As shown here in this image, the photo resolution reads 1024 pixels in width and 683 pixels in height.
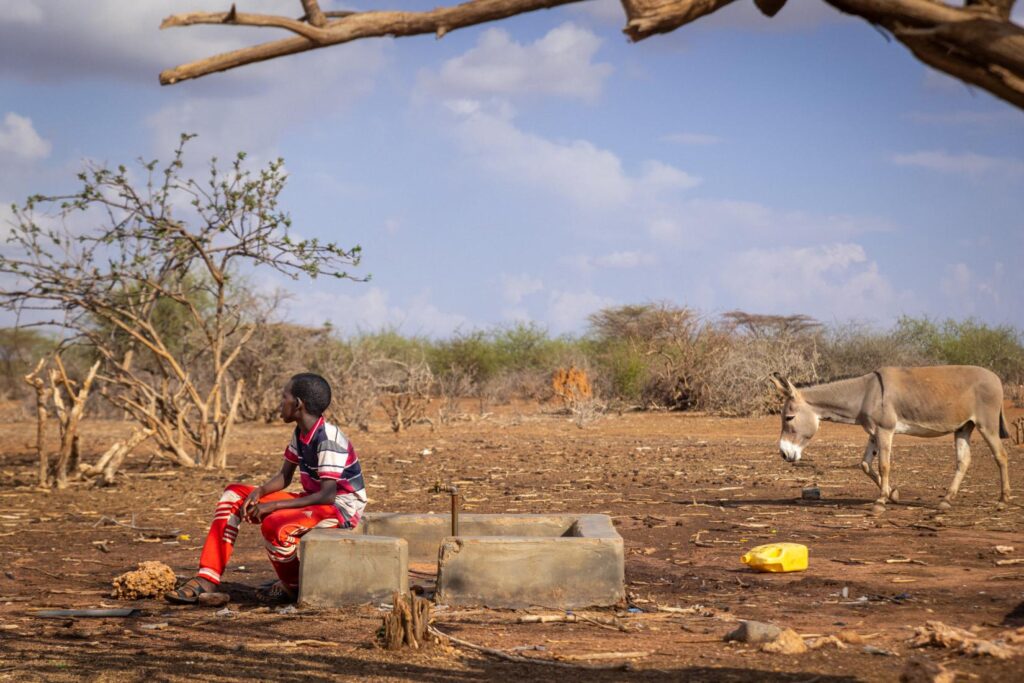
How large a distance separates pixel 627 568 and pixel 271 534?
2.84 meters

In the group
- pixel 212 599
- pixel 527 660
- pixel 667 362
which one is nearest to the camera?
pixel 527 660

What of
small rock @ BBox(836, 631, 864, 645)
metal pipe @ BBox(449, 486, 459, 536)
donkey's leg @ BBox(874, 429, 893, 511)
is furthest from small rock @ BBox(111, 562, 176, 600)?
donkey's leg @ BBox(874, 429, 893, 511)

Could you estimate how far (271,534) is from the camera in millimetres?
7805

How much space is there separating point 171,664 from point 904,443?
17.0 meters

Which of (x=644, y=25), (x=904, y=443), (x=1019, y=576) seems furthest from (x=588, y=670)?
(x=904, y=443)

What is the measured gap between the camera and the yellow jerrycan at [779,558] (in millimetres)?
8578

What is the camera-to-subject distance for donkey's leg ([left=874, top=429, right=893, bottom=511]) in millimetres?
11742

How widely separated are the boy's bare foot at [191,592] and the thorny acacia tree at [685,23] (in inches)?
186

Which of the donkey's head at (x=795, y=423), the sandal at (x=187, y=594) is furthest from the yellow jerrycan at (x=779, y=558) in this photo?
the donkey's head at (x=795, y=423)

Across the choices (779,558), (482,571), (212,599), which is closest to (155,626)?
(212,599)

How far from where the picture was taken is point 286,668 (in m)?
5.89

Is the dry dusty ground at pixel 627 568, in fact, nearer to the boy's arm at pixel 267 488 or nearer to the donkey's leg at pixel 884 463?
the donkey's leg at pixel 884 463

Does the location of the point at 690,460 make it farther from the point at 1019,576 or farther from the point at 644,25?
the point at 644,25

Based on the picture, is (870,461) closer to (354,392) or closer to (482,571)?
(482,571)
